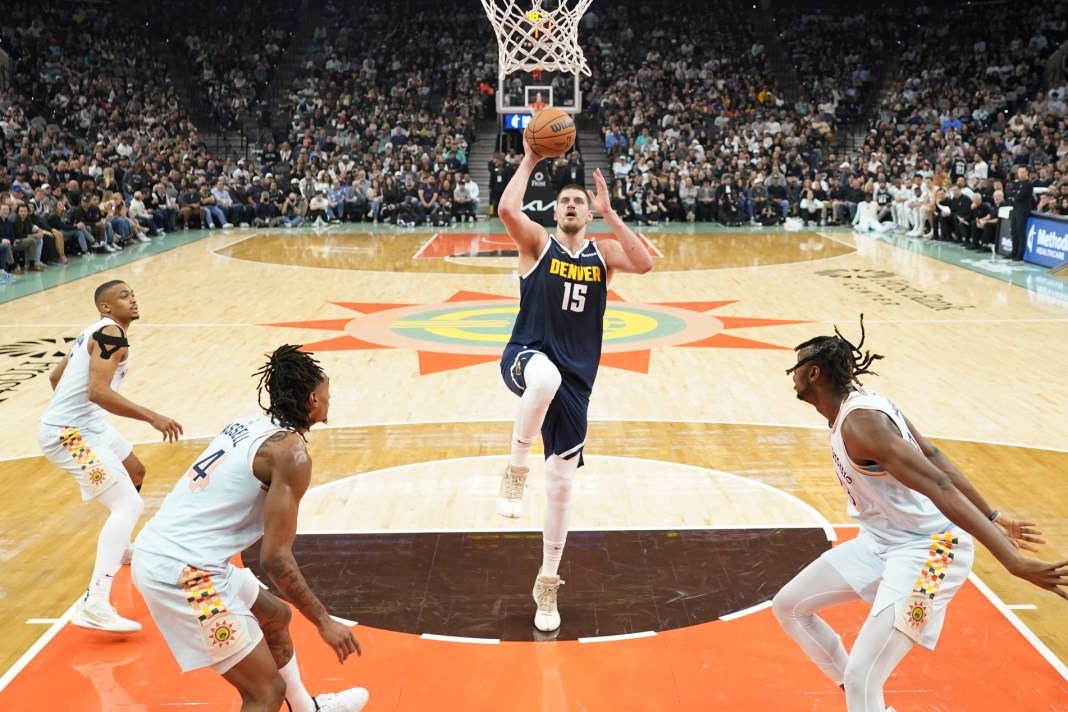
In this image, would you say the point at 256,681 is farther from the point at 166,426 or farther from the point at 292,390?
the point at 166,426

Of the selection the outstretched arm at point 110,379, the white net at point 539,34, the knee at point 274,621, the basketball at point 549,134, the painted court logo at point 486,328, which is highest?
the white net at point 539,34

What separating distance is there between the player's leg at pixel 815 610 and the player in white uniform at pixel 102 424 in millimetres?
3057

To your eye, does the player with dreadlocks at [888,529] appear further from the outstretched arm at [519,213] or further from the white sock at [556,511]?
the outstretched arm at [519,213]

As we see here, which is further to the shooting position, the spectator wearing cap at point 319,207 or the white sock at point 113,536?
the spectator wearing cap at point 319,207

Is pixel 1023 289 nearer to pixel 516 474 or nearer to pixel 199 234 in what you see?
pixel 516 474

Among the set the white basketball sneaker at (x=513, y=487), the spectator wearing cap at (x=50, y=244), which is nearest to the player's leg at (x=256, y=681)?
the white basketball sneaker at (x=513, y=487)

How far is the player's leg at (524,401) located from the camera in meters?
5.09

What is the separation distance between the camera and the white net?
11141 mm

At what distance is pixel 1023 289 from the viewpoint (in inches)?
616

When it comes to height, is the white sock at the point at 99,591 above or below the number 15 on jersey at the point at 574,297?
below

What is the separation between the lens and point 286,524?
3.51 metres

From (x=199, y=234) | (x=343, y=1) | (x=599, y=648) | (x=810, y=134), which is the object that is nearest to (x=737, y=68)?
(x=810, y=134)

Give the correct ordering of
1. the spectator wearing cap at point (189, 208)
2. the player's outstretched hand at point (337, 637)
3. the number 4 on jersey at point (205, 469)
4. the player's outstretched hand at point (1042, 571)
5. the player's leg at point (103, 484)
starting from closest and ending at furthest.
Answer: the player's outstretched hand at point (1042, 571)
the player's outstretched hand at point (337, 637)
the number 4 on jersey at point (205, 469)
the player's leg at point (103, 484)
the spectator wearing cap at point (189, 208)

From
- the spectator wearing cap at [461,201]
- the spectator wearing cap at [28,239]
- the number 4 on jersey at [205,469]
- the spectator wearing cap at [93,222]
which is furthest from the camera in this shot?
the spectator wearing cap at [461,201]
